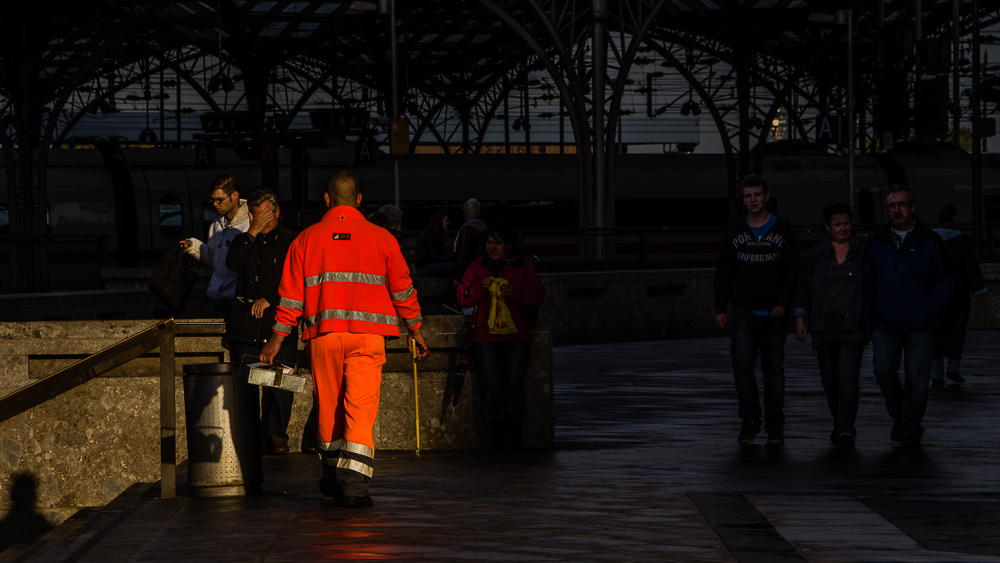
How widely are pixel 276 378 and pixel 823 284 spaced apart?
4106mm

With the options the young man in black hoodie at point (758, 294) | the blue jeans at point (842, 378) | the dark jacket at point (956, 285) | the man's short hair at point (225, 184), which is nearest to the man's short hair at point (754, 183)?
the young man in black hoodie at point (758, 294)

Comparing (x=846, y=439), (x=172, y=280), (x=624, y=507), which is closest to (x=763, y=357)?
(x=846, y=439)

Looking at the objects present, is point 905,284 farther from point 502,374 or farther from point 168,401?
point 168,401

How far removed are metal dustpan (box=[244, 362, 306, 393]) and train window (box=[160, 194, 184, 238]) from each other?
24.5m

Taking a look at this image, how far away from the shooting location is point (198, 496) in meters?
6.89

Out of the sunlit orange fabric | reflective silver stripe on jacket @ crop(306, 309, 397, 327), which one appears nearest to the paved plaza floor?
the sunlit orange fabric

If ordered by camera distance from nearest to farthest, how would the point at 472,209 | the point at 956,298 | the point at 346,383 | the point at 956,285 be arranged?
the point at 346,383
the point at 956,285
the point at 956,298
the point at 472,209

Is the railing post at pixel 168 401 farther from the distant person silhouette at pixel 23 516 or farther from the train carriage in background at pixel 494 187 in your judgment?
the train carriage in background at pixel 494 187

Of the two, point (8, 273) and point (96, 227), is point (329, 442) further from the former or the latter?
point (96, 227)

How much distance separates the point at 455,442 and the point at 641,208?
25.0 m

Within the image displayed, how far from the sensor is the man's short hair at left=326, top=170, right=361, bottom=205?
671cm

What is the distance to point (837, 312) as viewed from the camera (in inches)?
351

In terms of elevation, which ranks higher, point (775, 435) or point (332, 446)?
point (332, 446)

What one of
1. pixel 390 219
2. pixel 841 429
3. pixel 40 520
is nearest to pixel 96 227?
pixel 390 219
